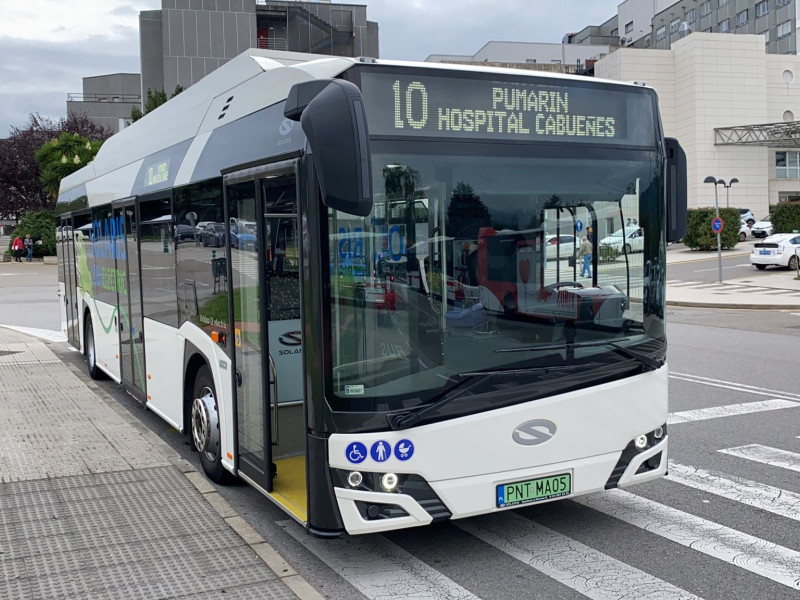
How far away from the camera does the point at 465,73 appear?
17.0 feet

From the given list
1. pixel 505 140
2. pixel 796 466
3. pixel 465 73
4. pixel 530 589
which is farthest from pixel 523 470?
pixel 796 466

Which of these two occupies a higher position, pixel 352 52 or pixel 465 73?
pixel 352 52

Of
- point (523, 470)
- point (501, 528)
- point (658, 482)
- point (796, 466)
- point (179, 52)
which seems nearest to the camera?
point (523, 470)

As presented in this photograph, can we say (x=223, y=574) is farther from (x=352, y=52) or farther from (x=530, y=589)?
(x=352, y=52)

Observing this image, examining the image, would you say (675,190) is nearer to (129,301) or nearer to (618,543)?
(618,543)

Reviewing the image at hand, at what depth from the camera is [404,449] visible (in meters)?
4.86

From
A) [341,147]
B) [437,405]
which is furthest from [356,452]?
[341,147]

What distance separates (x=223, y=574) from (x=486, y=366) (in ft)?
6.55

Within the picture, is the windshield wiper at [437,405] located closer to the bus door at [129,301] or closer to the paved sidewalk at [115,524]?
the paved sidewalk at [115,524]

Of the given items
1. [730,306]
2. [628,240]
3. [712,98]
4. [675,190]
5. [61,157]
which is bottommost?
[730,306]

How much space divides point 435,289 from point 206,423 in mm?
2971

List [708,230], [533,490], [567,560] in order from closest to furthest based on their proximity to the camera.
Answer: [533,490] → [567,560] → [708,230]

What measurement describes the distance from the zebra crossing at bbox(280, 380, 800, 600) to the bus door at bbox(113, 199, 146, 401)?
4041 millimetres

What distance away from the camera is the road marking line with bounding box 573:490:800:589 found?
17.0 ft
